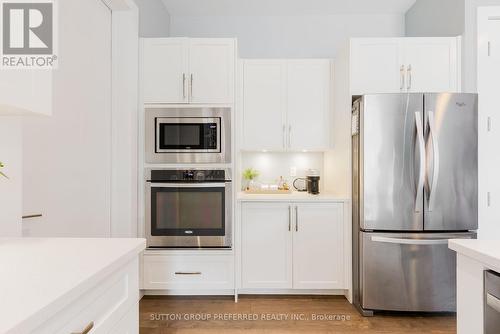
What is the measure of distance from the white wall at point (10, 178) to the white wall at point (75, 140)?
31 cm

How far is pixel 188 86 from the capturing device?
2719 millimetres

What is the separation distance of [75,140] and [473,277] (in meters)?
2.17

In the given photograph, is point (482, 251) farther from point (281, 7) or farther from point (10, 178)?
point (281, 7)

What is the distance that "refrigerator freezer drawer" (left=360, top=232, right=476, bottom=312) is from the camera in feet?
7.84

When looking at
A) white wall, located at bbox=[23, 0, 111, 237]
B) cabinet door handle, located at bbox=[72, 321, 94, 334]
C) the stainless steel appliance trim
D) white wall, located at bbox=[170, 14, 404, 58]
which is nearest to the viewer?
cabinet door handle, located at bbox=[72, 321, 94, 334]

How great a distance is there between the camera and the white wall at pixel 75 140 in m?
1.68

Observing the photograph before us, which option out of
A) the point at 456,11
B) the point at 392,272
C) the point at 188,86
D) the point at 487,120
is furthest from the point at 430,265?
the point at 188,86

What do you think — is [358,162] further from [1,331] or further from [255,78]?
[1,331]

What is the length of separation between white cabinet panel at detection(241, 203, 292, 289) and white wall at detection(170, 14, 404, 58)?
6.02ft

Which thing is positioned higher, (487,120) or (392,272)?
(487,120)

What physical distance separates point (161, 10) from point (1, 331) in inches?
133

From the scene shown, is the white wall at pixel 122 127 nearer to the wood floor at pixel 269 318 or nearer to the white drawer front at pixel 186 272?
the white drawer front at pixel 186 272

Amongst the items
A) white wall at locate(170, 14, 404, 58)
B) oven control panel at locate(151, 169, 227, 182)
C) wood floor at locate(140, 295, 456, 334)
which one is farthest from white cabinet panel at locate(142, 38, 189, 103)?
wood floor at locate(140, 295, 456, 334)

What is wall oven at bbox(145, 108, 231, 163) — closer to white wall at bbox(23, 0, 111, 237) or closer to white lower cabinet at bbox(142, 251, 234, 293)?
white wall at bbox(23, 0, 111, 237)
